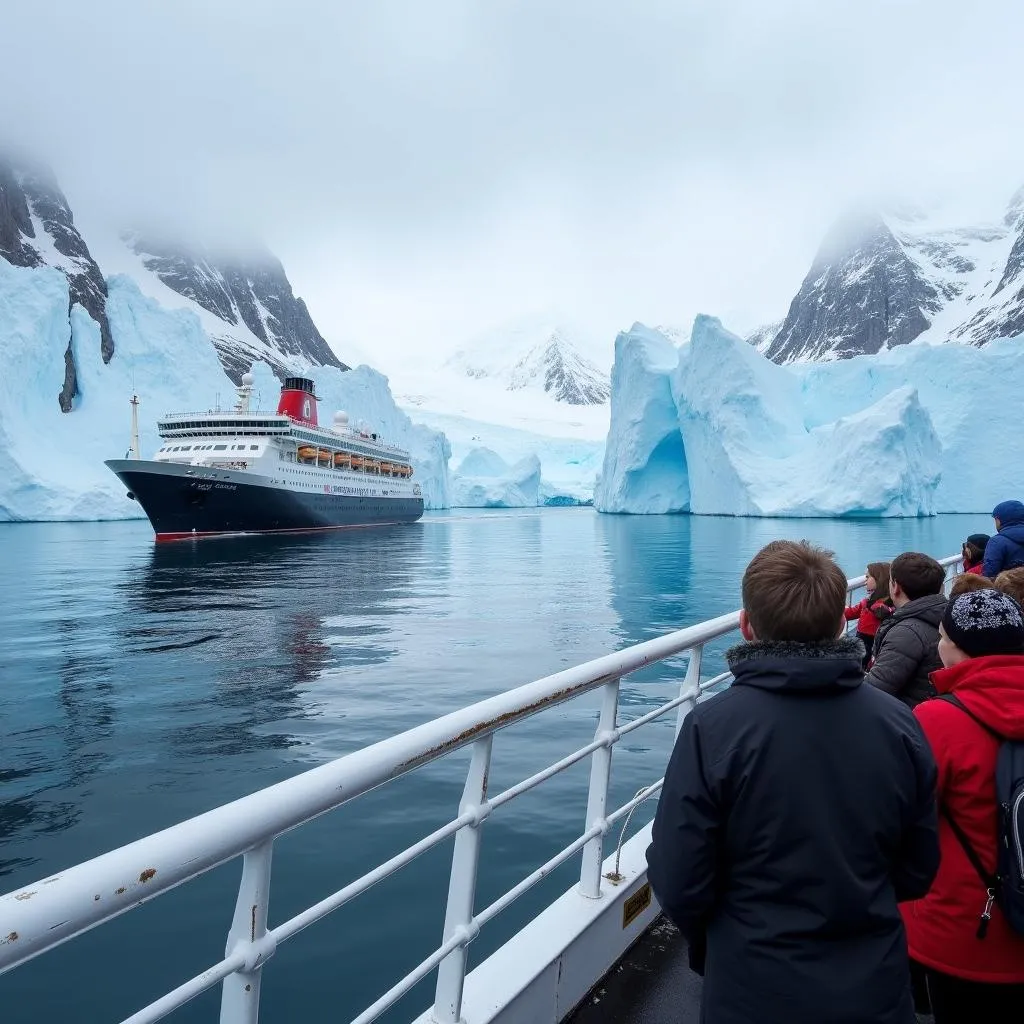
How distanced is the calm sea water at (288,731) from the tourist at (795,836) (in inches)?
95.6

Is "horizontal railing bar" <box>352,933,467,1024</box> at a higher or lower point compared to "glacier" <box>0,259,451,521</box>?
lower

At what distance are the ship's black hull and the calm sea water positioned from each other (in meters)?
10.4

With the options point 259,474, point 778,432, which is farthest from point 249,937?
point 778,432

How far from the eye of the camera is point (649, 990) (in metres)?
2.18

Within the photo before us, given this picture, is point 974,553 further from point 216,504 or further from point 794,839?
point 216,504

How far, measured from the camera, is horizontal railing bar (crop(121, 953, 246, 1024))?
944 mm

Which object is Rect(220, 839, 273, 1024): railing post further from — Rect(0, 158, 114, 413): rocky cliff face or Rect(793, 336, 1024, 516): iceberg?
Rect(0, 158, 114, 413): rocky cliff face

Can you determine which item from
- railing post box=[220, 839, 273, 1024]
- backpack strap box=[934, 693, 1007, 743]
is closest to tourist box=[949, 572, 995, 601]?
backpack strap box=[934, 693, 1007, 743]

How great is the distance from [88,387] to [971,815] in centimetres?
5013

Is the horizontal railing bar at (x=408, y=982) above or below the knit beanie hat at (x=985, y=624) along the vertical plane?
below

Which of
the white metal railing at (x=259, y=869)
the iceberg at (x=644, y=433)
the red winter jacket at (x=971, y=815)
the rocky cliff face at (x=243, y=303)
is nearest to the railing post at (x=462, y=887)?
the white metal railing at (x=259, y=869)

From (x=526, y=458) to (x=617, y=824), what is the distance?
202 ft

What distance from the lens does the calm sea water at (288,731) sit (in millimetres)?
3432

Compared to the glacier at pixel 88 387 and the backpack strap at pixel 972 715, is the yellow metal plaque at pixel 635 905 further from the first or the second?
the glacier at pixel 88 387
